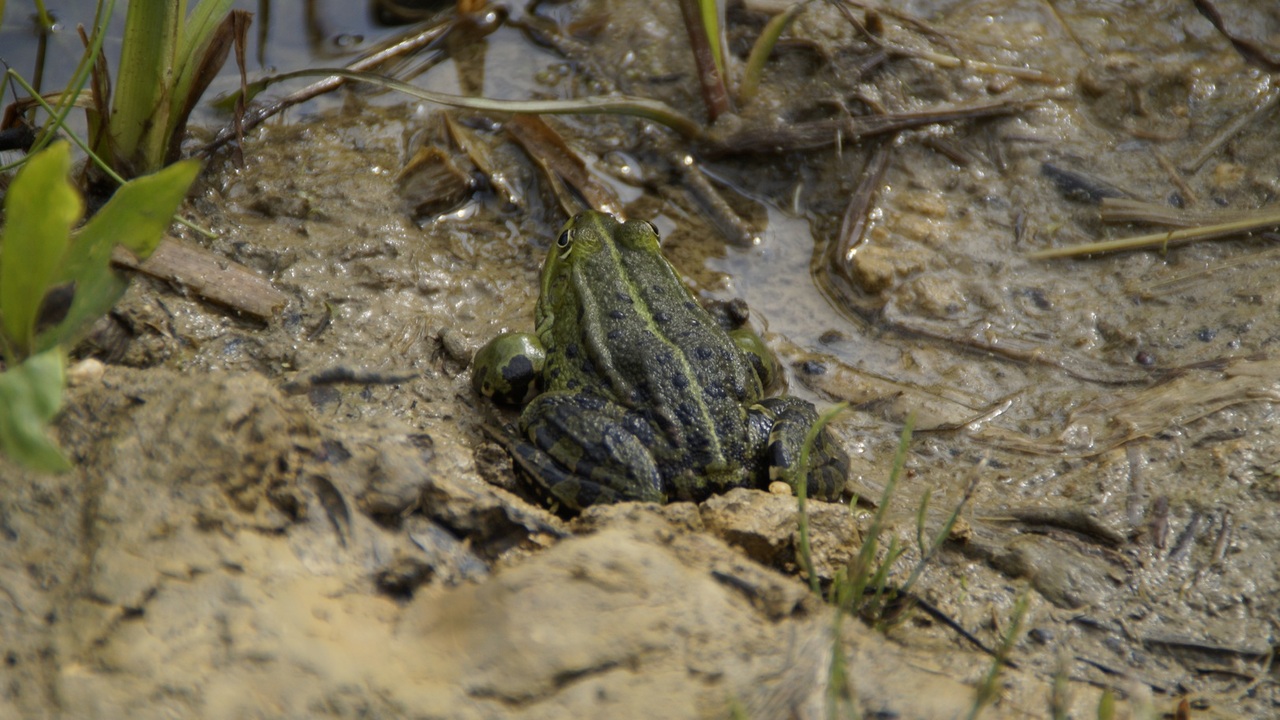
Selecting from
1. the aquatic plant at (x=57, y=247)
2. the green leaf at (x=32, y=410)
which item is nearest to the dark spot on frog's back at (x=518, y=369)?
the aquatic plant at (x=57, y=247)

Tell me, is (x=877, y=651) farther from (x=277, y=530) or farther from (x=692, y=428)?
(x=277, y=530)

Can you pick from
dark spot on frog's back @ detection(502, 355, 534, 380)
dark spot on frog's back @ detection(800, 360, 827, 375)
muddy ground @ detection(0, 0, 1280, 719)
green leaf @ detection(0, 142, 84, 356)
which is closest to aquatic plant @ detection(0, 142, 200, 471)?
green leaf @ detection(0, 142, 84, 356)

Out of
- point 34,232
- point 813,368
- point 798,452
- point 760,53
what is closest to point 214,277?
point 34,232

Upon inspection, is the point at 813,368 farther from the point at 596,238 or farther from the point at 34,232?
the point at 34,232

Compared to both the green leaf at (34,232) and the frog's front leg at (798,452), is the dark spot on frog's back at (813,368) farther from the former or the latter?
the green leaf at (34,232)

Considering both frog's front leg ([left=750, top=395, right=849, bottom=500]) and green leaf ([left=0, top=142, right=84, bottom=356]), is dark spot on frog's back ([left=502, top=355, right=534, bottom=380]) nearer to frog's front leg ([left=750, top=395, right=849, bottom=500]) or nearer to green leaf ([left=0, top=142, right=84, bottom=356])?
frog's front leg ([left=750, top=395, right=849, bottom=500])

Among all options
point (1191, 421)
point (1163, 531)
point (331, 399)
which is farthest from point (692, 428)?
point (1191, 421)
